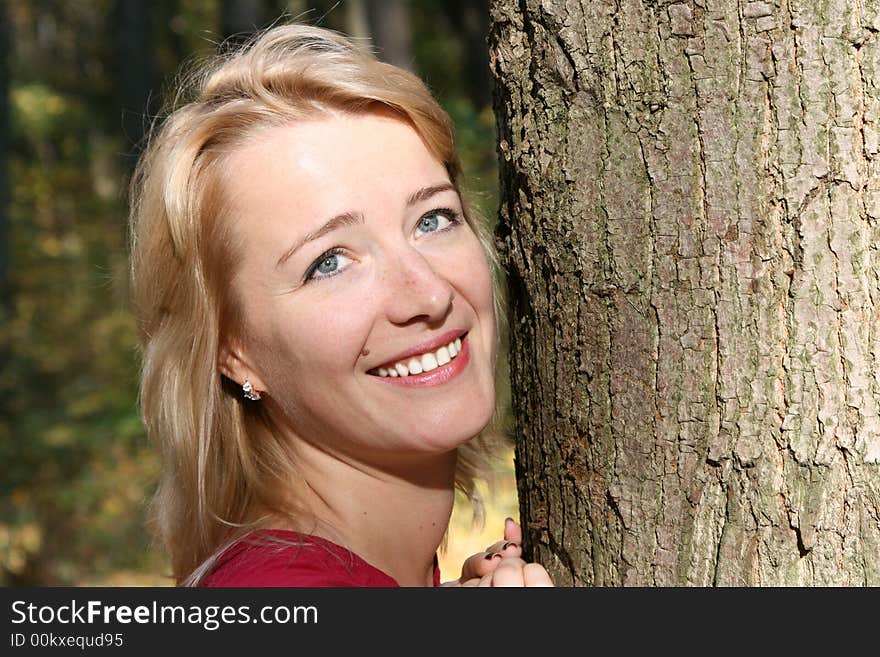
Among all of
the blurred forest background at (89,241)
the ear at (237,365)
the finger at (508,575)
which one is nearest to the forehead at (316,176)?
the ear at (237,365)

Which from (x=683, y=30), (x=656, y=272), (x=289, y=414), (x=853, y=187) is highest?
(x=683, y=30)

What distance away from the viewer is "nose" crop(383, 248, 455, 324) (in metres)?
1.96

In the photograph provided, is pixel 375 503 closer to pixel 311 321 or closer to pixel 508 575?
pixel 508 575

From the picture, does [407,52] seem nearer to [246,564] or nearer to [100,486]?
[100,486]

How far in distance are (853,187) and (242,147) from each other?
1.23 metres

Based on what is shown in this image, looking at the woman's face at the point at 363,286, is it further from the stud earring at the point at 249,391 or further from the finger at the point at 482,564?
the finger at the point at 482,564

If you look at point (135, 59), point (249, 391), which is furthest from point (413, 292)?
point (135, 59)

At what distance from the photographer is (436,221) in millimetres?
2139

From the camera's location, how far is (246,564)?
1964mm

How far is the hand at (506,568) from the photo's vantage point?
1.97 m

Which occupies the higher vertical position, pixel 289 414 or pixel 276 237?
pixel 276 237

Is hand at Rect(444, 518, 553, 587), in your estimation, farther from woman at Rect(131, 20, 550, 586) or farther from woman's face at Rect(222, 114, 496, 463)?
woman's face at Rect(222, 114, 496, 463)

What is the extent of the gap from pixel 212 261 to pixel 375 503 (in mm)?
667

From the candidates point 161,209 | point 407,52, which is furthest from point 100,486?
point 161,209
